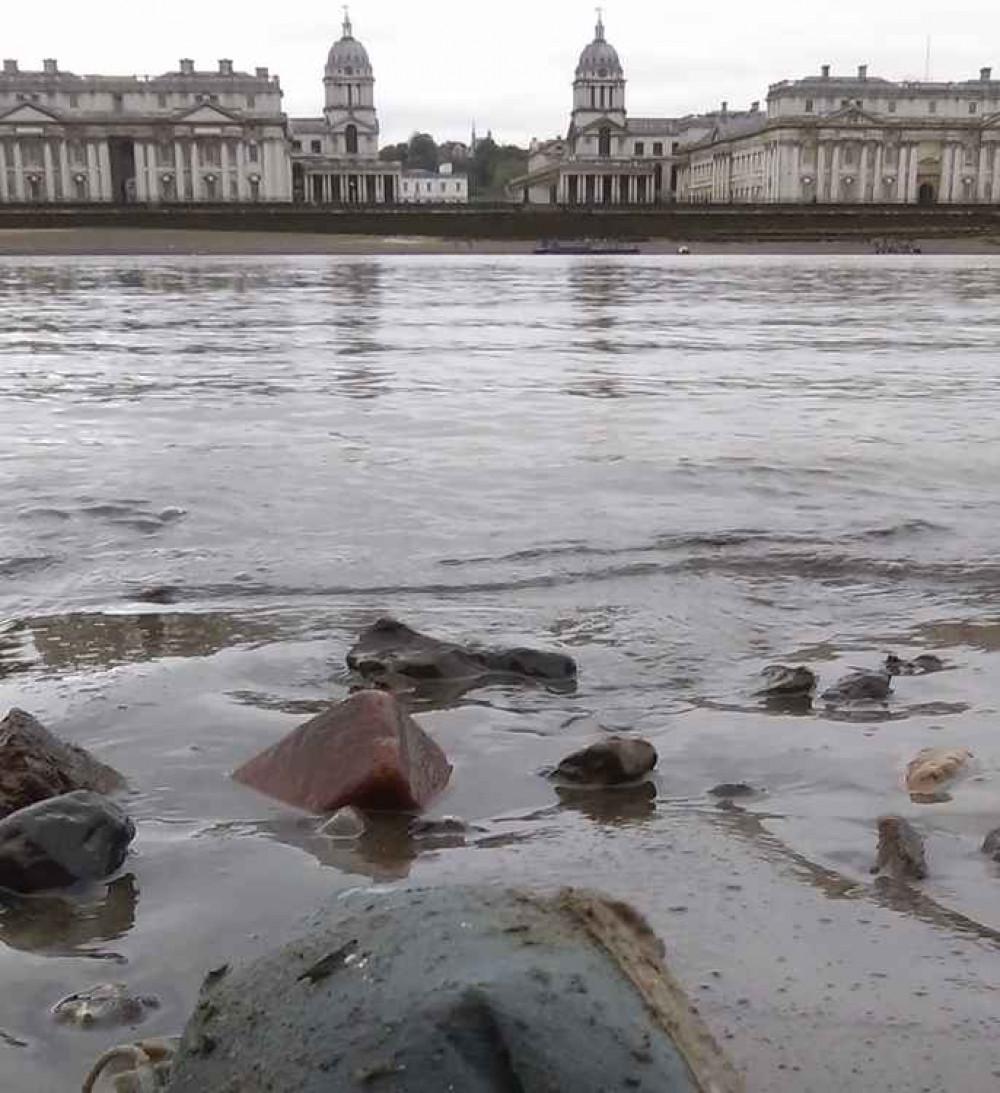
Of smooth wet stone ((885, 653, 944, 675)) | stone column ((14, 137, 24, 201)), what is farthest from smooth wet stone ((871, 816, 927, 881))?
stone column ((14, 137, 24, 201))

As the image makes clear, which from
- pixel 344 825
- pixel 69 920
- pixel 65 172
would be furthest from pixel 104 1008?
pixel 65 172

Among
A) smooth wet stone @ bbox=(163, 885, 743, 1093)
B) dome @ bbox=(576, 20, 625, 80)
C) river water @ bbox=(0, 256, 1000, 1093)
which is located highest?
dome @ bbox=(576, 20, 625, 80)

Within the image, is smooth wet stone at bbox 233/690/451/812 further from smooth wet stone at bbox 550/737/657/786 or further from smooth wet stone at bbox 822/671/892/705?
smooth wet stone at bbox 822/671/892/705

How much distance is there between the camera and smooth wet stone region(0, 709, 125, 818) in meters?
2.90

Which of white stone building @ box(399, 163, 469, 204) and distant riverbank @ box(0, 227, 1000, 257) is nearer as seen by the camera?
distant riverbank @ box(0, 227, 1000, 257)

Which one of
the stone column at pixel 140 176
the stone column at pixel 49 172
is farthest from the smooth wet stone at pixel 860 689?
the stone column at pixel 49 172

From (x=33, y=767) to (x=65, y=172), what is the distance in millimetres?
138051

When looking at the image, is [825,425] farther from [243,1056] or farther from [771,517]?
[243,1056]

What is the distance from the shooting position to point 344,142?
155375mm

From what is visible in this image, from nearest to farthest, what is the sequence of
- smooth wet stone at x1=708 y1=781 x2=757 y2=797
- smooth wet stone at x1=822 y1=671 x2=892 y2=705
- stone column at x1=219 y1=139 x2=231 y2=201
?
1. smooth wet stone at x1=708 y1=781 x2=757 y2=797
2. smooth wet stone at x1=822 y1=671 x2=892 y2=705
3. stone column at x1=219 y1=139 x2=231 y2=201

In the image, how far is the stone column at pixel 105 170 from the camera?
5113 inches

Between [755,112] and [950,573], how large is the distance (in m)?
170

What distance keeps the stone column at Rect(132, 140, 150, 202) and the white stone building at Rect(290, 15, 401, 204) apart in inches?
726

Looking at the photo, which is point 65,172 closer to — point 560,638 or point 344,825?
point 560,638
